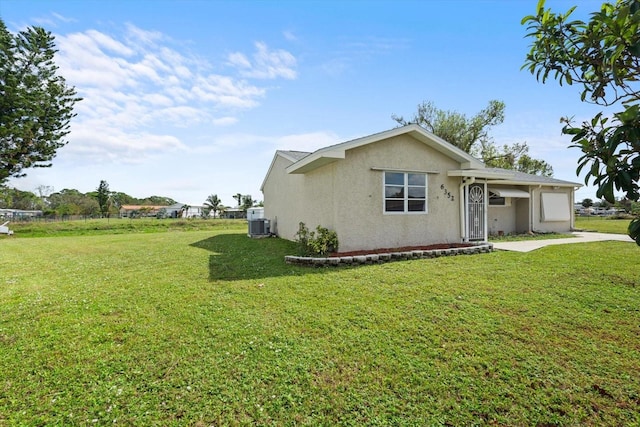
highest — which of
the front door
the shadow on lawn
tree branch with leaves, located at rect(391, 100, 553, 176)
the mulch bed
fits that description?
tree branch with leaves, located at rect(391, 100, 553, 176)

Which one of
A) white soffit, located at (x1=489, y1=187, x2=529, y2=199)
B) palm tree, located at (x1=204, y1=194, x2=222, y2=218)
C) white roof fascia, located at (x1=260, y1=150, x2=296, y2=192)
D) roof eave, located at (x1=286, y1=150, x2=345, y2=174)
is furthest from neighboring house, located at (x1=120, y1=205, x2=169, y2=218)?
white soffit, located at (x1=489, y1=187, x2=529, y2=199)

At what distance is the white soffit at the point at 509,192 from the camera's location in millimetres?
15365

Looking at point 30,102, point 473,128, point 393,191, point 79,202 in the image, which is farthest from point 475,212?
point 79,202

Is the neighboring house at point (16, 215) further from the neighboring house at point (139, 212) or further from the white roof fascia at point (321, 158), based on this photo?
the white roof fascia at point (321, 158)

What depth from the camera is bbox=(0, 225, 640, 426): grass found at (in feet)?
9.14

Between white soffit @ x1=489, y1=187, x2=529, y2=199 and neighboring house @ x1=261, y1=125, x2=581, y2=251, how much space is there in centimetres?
308

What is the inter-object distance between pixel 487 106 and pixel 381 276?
1208 inches

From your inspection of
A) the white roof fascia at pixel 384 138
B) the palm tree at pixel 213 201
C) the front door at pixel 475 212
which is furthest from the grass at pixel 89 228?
the palm tree at pixel 213 201

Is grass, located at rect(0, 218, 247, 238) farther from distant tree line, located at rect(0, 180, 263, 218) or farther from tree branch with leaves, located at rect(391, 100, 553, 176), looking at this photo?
tree branch with leaves, located at rect(391, 100, 553, 176)

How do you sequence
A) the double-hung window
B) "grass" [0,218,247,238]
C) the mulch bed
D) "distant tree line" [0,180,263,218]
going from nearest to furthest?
the mulch bed < the double-hung window < "grass" [0,218,247,238] < "distant tree line" [0,180,263,218]

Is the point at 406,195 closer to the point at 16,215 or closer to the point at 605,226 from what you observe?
the point at 605,226

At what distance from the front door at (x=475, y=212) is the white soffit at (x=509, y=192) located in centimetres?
307

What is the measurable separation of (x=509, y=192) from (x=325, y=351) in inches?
619

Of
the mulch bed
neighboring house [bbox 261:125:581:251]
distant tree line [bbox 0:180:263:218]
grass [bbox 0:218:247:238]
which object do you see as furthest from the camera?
distant tree line [bbox 0:180:263:218]
